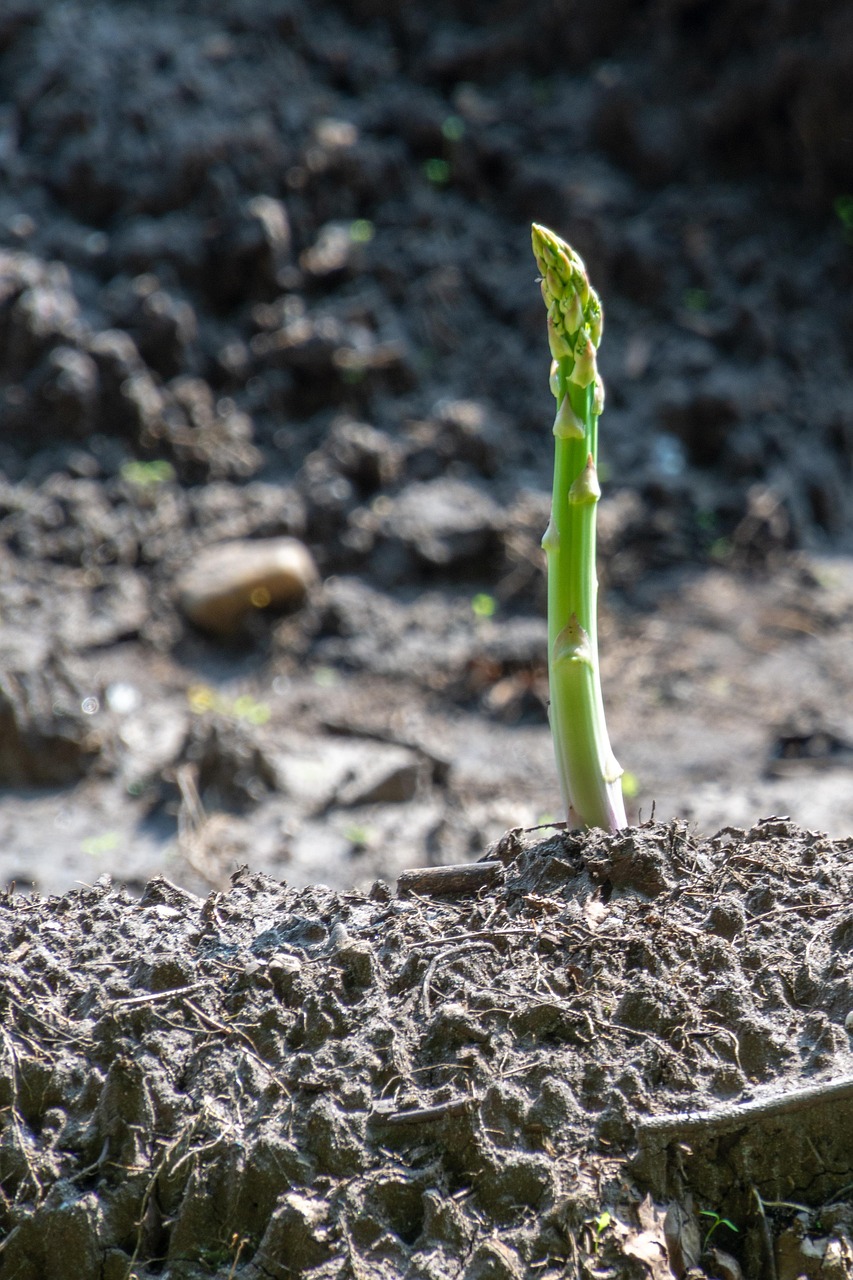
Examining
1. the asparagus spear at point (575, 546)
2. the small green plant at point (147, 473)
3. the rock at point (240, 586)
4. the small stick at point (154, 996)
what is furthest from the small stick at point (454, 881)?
the small green plant at point (147, 473)

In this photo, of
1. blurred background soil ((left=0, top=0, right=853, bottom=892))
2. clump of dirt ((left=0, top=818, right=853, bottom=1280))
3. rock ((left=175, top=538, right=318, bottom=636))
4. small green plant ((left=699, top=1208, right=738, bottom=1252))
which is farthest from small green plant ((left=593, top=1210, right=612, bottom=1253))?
rock ((left=175, top=538, right=318, bottom=636))

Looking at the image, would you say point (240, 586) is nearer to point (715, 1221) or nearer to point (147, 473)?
point (147, 473)

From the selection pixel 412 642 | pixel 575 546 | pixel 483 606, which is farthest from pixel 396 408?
pixel 575 546

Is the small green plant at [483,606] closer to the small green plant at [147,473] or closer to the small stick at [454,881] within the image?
the small green plant at [147,473]

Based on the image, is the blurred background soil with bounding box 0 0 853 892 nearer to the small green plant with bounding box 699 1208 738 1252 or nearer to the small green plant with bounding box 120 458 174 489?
the small green plant with bounding box 120 458 174 489

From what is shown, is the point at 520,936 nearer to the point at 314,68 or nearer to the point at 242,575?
the point at 242,575

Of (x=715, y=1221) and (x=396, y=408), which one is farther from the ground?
(x=396, y=408)

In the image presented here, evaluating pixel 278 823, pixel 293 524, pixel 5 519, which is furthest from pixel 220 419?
pixel 278 823

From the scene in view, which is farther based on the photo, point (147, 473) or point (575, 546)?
point (147, 473)
